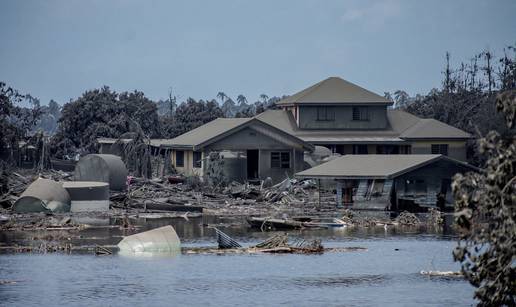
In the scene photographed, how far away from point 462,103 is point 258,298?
68.9 meters

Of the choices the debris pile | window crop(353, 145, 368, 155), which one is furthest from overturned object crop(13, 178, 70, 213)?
window crop(353, 145, 368, 155)

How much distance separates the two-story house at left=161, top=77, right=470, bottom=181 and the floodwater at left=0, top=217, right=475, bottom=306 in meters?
27.4

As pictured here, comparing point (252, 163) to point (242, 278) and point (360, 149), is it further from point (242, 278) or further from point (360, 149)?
point (242, 278)

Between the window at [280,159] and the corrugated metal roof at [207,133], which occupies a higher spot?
the corrugated metal roof at [207,133]

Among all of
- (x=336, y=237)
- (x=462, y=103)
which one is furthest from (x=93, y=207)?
(x=462, y=103)

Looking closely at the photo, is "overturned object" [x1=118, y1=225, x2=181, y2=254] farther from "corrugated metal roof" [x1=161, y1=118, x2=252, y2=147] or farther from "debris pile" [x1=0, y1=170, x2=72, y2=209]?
"corrugated metal roof" [x1=161, y1=118, x2=252, y2=147]

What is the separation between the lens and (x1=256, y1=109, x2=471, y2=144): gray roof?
3216 inches

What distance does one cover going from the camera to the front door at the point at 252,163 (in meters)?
77.2

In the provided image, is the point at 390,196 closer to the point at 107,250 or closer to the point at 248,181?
the point at 248,181

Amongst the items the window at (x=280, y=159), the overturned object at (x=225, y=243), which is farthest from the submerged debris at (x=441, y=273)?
the window at (x=280, y=159)

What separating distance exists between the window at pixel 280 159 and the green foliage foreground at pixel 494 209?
183 ft

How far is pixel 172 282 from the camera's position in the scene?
1439 inches

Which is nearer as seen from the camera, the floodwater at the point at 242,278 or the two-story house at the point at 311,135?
the floodwater at the point at 242,278

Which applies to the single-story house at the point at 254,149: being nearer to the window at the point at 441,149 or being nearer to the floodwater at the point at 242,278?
the window at the point at 441,149
